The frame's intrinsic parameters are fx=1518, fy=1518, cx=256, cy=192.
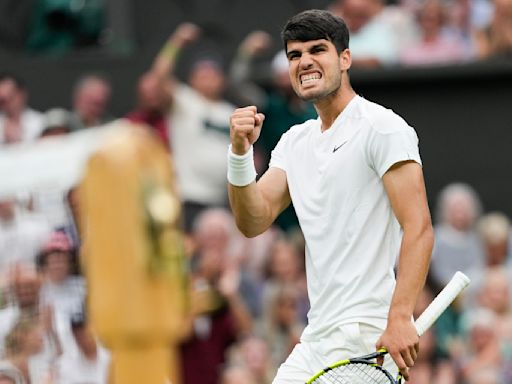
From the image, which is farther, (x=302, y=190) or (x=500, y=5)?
(x=500, y=5)

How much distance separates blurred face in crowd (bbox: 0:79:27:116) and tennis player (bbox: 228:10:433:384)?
553 centimetres

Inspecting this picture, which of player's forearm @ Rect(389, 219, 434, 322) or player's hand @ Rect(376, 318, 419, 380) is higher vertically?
player's forearm @ Rect(389, 219, 434, 322)

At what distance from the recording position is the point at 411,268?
226 inches

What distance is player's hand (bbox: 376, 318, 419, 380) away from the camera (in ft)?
18.5

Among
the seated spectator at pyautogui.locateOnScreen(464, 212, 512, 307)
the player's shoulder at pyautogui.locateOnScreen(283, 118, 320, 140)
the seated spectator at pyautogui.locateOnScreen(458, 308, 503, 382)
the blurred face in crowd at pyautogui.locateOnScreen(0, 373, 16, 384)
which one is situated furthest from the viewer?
the seated spectator at pyautogui.locateOnScreen(464, 212, 512, 307)

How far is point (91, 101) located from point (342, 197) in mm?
5803

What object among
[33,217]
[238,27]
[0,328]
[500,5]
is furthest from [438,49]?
[0,328]

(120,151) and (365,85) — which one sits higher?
(120,151)

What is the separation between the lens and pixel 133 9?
12398 mm

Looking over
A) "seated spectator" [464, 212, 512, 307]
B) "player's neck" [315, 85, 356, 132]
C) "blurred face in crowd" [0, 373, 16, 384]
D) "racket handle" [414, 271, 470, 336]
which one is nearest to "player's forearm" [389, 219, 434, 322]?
"racket handle" [414, 271, 470, 336]

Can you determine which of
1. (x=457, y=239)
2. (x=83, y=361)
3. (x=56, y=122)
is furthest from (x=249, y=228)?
(x=457, y=239)

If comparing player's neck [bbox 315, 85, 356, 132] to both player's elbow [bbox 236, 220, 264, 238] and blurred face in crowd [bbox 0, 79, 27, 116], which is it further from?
blurred face in crowd [bbox 0, 79, 27, 116]

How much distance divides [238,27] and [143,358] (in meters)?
9.02

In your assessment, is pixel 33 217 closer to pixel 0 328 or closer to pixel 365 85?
pixel 0 328
